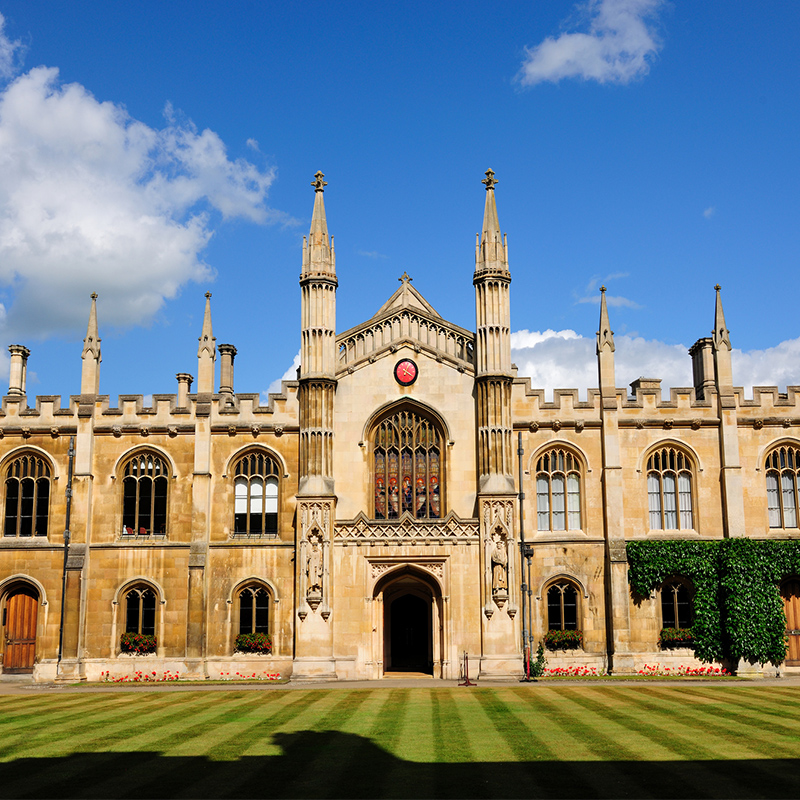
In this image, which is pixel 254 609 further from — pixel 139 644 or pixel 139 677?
pixel 139 677

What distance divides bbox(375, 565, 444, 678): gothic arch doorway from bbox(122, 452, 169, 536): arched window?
31.0 ft

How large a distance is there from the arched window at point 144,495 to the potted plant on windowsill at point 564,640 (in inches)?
616

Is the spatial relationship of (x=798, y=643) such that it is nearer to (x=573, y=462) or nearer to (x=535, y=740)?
(x=573, y=462)

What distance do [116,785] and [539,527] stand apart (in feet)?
74.8

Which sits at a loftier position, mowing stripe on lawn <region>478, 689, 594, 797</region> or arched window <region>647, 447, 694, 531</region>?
arched window <region>647, 447, 694, 531</region>

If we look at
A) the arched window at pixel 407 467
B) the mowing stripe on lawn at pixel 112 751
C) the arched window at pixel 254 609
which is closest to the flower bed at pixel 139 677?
the arched window at pixel 254 609

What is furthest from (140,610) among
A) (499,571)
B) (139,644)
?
(499,571)

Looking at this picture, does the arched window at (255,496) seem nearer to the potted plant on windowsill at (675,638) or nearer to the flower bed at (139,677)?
the flower bed at (139,677)

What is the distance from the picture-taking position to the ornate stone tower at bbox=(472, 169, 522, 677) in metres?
31.1

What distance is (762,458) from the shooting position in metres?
34.3

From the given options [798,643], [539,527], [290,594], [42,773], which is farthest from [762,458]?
[42,773]

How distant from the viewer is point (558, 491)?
1351 inches

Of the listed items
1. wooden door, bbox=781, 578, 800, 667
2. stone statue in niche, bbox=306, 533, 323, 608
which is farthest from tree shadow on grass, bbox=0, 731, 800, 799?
wooden door, bbox=781, 578, 800, 667

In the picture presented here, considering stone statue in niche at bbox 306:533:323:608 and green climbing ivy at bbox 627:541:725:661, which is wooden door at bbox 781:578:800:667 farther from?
stone statue in niche at bbox 306:533:323:608
